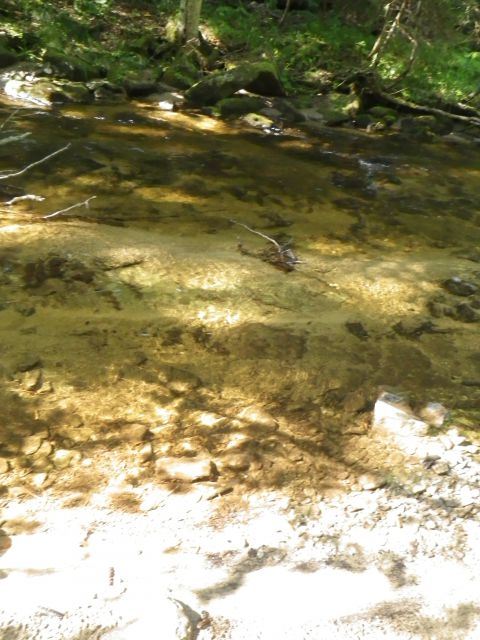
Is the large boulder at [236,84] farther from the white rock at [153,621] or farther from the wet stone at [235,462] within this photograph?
the white rock at [153,621]

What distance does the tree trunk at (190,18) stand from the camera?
11680 mm

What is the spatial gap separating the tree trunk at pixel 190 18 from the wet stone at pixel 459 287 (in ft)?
30.0

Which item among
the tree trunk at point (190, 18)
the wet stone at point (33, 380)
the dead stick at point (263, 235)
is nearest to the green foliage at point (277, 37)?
the tree trunk at point (190, 18)

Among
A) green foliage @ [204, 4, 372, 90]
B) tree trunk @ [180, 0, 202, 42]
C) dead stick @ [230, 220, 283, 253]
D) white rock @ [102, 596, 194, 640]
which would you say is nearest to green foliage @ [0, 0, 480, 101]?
green foliage @ [204, 4, 372, 90]

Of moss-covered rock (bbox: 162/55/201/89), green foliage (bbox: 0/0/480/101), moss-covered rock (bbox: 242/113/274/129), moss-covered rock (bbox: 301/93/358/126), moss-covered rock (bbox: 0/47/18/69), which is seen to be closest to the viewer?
moss-covered rock (bbox: 242/113/274/129)

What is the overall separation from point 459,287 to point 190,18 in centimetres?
942

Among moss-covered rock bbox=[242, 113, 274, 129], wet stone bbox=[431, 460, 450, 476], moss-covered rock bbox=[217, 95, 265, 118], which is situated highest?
moss-covered rock bbox=[217, 95, 265, 118]

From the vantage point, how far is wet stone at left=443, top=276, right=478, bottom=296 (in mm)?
4418

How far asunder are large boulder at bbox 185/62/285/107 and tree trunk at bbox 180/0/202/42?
6.49ft

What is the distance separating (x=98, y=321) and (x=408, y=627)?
7.61 feet

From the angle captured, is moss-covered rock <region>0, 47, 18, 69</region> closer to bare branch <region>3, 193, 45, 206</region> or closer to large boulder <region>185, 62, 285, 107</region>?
large boulder <region>185, 62, 285, 107</region>

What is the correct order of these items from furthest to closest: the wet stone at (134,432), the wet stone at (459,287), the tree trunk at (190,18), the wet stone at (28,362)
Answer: the tree trunk at (190,18), the wet stone at (459,287), the wet stone at (28,362), the wet stone at (134,432)

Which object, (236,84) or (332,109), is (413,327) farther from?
(332,109)

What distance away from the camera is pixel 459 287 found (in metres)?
4.48
